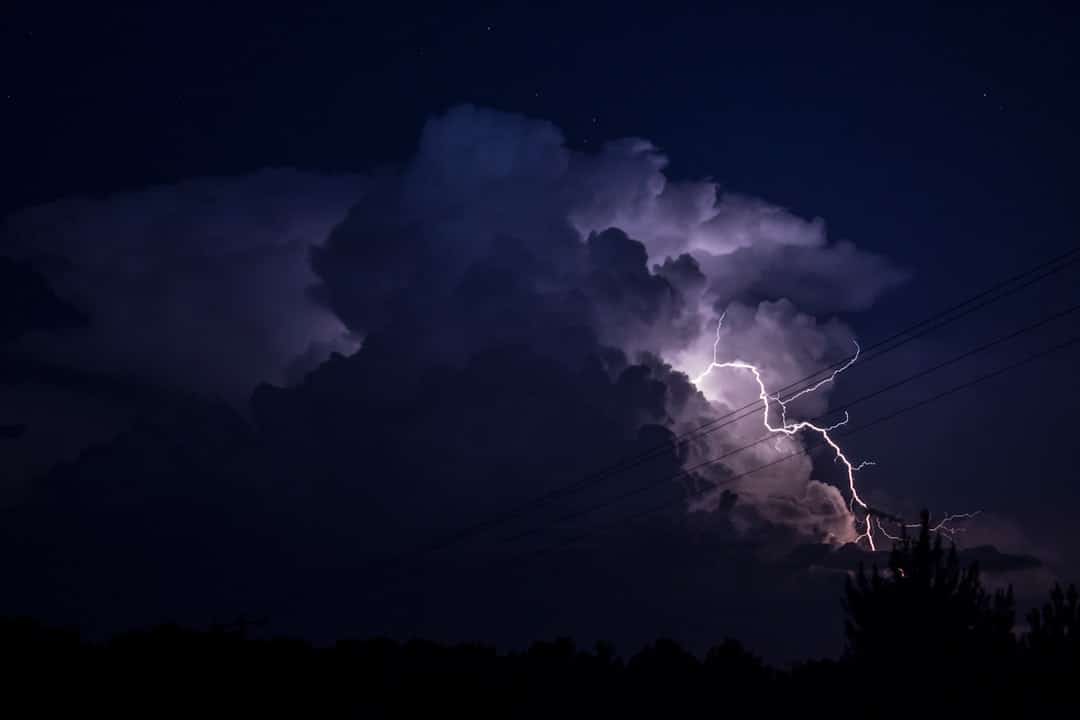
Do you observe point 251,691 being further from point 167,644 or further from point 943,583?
point 943,583

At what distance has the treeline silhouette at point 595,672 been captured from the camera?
973 inches

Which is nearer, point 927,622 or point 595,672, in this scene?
point 927,622

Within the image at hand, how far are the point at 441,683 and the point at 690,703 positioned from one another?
8659 millimetres

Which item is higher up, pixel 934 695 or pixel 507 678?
pixel 507 678

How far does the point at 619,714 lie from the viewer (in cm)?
3456

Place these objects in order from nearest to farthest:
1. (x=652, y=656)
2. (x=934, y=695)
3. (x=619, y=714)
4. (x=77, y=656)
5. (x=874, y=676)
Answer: (x=934, y=695), (x=874, y=676), (x=77, y=656), (x=619, y=714), (x=652, y=656)

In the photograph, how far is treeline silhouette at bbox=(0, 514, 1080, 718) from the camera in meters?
24.7

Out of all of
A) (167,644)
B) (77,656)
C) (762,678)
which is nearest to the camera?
(77,656)

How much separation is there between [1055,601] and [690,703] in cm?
1417

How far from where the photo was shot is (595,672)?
125 ft

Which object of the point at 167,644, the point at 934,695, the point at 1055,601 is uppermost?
the point at 167,644

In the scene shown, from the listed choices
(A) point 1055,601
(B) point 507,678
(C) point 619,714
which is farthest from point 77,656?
(A) point 1055,601

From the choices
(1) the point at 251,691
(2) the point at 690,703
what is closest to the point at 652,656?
(2) the point at 690,703

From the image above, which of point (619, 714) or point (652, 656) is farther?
point (652, 656)
